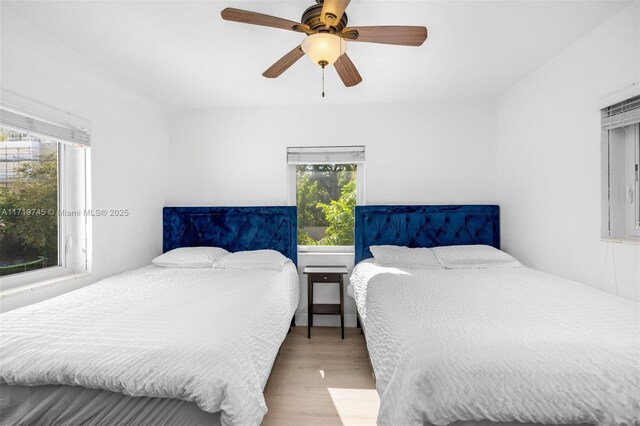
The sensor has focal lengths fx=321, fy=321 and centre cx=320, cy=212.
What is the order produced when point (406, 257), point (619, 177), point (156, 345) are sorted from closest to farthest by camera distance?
point (156, 345)
point (619, 177)
point (406, 257)

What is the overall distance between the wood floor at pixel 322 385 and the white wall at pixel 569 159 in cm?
167

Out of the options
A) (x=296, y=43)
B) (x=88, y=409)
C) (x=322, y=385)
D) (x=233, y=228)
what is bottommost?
(x=322, y=385)

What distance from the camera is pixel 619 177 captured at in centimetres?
202

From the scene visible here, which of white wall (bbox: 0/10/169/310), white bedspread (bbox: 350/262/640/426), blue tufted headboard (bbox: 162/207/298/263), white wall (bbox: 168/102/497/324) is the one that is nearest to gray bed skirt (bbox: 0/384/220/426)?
white bedspread (bbox: 350/262/640/426)

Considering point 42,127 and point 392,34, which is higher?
point 392,34

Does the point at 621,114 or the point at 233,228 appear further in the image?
the point at 233,228

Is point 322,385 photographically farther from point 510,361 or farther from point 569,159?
point 569,159

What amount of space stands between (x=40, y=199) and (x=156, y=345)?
1.77 m

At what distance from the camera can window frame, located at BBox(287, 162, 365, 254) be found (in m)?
3.54

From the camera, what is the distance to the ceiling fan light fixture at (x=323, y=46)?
1.53m

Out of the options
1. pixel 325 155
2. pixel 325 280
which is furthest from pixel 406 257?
pixel 325 155

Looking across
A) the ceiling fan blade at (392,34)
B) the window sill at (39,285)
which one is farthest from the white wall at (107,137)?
the ceiling fan blade at (392,34)

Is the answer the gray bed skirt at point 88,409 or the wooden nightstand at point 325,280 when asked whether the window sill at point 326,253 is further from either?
the gray bed skirt at point 88,409

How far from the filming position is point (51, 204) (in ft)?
7.73
